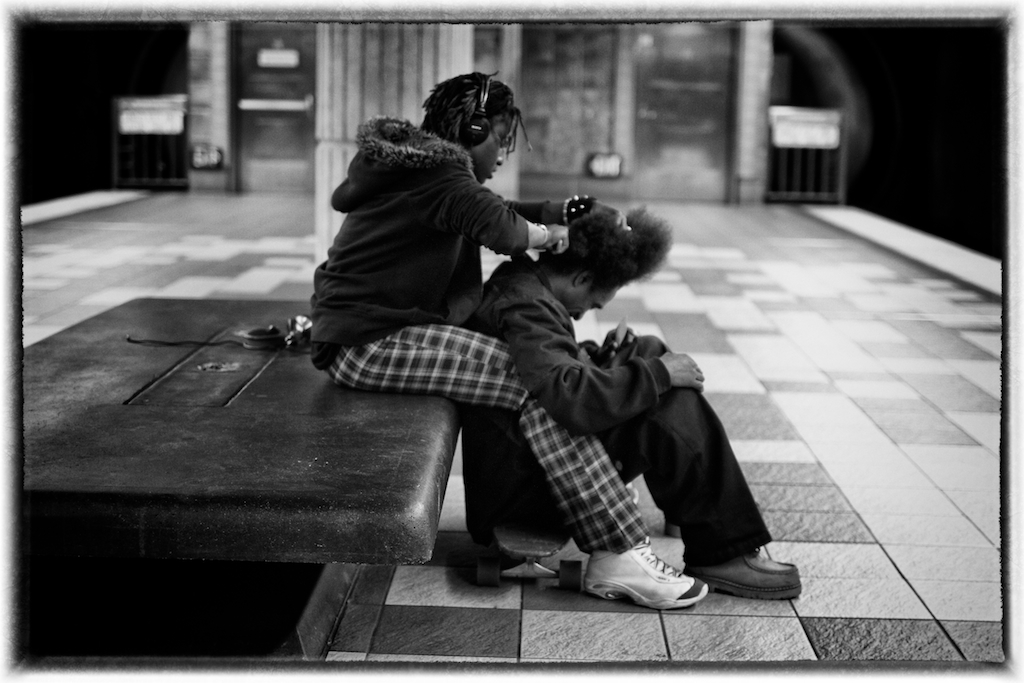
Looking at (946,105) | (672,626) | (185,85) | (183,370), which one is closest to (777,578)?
(672,626)

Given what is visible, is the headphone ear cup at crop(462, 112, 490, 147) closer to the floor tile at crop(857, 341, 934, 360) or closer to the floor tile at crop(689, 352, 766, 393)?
the floor tile at crop(689, 352, 766, 393)

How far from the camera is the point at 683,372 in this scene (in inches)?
119

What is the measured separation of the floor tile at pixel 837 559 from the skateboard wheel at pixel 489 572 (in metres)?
0.83

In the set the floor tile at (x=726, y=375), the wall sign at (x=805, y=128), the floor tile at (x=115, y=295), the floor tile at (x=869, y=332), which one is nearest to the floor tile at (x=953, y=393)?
the floor tile at (x=726, y=375)

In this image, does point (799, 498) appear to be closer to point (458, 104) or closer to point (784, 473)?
point (784, 473)

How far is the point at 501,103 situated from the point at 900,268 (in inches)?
272

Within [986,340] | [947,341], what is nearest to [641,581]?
[947,341]

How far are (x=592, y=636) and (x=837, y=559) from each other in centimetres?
91

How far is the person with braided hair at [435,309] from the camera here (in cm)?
301

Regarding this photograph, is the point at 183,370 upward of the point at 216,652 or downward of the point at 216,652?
upward

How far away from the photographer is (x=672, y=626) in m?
2.95

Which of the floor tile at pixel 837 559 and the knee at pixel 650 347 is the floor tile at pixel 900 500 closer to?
the floor tile at pixel 837 559

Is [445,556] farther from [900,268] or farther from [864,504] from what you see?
[900,268]

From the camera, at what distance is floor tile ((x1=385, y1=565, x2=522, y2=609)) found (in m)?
3.10
